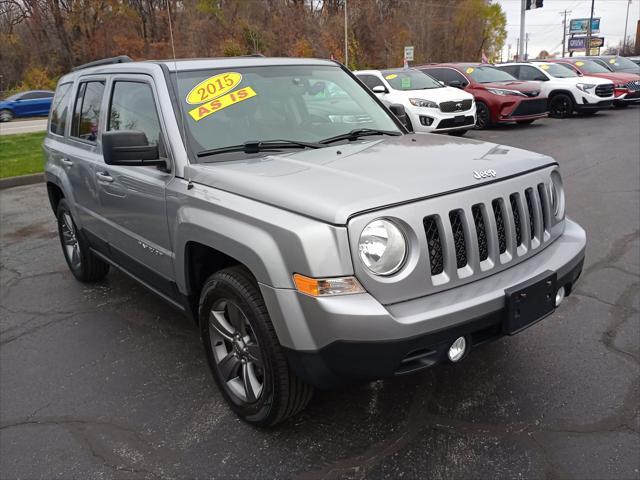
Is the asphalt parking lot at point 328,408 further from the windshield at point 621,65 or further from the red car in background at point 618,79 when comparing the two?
the windshield at point 621,65

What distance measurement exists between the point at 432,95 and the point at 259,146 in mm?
10329

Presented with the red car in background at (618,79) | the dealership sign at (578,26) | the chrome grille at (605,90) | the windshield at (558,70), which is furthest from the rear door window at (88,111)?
the dealership sign at (578,26)

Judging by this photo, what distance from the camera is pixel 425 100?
489 inches

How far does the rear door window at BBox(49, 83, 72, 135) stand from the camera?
15.5 feet

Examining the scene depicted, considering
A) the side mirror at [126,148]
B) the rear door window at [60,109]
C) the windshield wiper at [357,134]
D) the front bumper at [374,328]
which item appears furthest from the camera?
the rear door window at [60,109]

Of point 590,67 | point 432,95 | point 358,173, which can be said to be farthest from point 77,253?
point 590,67

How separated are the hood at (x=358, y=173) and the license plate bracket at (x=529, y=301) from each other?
0.51m

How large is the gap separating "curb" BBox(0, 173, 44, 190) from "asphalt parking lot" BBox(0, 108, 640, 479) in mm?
6485

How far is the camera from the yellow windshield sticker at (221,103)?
3.15 metres

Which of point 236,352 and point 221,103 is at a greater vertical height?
point 221,103

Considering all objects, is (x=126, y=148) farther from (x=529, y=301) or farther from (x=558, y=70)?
(x=558, y=70)

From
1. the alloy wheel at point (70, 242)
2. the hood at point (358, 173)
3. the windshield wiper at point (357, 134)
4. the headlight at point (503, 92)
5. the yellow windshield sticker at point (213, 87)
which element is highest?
the yellow windshield sticker at point (213, 87)

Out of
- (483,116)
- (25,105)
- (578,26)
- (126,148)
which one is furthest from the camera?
(578,26)

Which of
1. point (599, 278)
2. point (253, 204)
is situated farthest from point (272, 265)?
point (599, 278)
